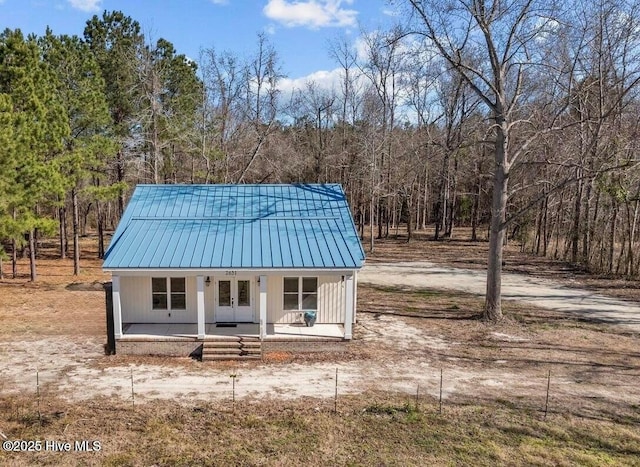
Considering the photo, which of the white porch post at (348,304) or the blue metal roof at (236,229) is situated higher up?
the blue metal roof at (236,229)

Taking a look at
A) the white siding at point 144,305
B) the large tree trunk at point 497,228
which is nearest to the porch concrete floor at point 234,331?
the white siding at point 144,305

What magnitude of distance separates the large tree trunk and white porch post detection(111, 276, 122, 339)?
1249 centimetres

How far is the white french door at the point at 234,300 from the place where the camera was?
1560 centimetres

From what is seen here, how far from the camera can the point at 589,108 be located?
31.7 meters

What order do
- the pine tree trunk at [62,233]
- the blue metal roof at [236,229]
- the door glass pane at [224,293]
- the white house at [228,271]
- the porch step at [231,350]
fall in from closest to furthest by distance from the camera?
the porch step at [231,350] < the white house at [228,271] < the blue metal roof at [236,229] < the door glass pane at [224,293] < the pine tree trunk at [62,233]

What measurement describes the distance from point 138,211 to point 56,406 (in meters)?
7.85

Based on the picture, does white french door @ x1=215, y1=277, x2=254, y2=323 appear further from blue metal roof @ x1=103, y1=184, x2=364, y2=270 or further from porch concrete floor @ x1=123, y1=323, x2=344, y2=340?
blue metal roof @ x1=103, y1=184, x2=364, y2=270

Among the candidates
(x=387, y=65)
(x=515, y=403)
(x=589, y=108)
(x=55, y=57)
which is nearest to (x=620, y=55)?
(x=589, y=108)

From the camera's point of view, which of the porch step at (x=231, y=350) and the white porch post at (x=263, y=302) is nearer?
the porch step at (x=231, y=350)

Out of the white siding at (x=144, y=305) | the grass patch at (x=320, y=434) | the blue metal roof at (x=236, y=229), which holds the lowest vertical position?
the grass patch at (x=320, y=434)

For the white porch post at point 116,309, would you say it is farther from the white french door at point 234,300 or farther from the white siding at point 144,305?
the white french door at point 234,300

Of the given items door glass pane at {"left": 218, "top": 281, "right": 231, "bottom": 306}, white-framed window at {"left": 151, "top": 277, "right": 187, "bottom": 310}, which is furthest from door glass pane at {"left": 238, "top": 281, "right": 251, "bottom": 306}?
white-framed window at {"left": 151, "top": 277, "right": 187, "bottom": 310}

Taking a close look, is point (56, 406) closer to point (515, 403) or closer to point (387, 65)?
point (515, 403)

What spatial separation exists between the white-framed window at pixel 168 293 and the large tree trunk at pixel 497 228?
1080 cm
